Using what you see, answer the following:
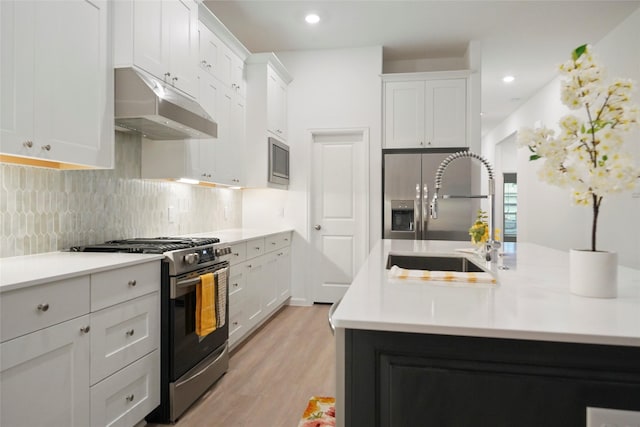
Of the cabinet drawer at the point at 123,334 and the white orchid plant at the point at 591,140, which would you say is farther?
the cabinet drawer at the point at 123,334

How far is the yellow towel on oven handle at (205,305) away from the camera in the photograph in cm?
237

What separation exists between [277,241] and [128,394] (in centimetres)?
252

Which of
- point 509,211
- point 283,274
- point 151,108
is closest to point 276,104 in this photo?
point 283,274

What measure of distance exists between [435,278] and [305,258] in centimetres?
355

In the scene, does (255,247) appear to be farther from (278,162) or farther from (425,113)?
(425,113)

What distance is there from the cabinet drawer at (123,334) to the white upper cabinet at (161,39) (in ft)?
4.36

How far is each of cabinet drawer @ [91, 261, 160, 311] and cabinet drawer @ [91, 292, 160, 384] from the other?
33 mm

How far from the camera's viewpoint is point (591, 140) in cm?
111

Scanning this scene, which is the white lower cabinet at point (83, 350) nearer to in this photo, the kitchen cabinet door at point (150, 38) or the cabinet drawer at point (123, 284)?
the cabinet drawer at point (123, 284)

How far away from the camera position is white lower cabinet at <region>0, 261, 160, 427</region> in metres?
1.38

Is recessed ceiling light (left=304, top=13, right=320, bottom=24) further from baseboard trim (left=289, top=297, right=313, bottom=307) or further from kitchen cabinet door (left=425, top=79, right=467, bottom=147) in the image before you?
baseboard trim (left=289, top=297, right=313, bottom=307)

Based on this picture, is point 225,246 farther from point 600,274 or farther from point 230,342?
point 600,274

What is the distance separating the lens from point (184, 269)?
2264 millimetres

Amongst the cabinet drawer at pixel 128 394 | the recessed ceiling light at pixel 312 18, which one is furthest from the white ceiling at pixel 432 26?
the cabinet drawer at pixel 128 394
